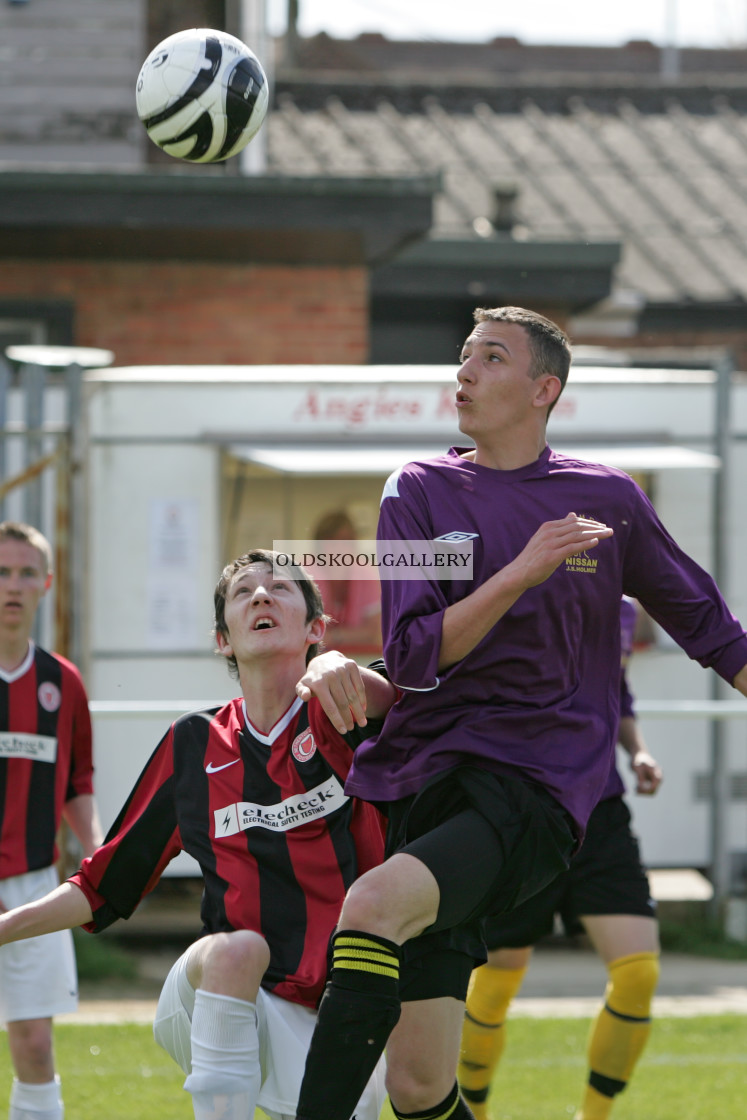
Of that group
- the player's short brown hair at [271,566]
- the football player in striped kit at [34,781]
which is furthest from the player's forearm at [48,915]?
the football player in striped kit at [34,781]

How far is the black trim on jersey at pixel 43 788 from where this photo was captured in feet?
17.3

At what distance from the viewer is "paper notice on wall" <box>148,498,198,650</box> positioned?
29.6ft

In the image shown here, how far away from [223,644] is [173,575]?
4.92 metres

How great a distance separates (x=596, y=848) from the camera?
17.9ft

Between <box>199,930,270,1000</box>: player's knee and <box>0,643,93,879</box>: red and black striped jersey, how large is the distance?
62.2 inches

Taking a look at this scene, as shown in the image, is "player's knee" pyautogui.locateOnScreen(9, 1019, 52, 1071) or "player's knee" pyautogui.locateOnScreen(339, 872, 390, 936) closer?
"player's knee" pyautogui.locateOnScreen(339, 872, 390, 936)

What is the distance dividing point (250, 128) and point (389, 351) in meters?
9.11

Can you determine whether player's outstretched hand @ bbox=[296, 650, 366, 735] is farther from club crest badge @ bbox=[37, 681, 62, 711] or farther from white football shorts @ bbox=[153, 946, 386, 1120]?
club crest badge @ bbox=[37, 681, 62, 711]

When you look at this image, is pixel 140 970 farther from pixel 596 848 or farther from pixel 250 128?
pixel 250 128

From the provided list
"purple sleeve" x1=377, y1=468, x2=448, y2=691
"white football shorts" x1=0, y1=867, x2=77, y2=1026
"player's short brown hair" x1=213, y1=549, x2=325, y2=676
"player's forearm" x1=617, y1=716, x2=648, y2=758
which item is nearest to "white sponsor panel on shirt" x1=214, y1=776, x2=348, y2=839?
"player's short brown hair" x1=213, y1=549, x2=325, y2=676

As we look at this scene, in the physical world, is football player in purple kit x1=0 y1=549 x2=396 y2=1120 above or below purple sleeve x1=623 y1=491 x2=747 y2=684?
below

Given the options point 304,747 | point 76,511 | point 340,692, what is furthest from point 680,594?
point 76,511

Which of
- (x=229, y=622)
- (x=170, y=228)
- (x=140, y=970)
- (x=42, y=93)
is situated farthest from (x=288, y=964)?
(x=42, y=93)

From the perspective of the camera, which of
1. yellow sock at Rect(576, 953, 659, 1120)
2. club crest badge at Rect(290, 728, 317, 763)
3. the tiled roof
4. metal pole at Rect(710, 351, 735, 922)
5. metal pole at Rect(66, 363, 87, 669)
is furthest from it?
the tiled roof
